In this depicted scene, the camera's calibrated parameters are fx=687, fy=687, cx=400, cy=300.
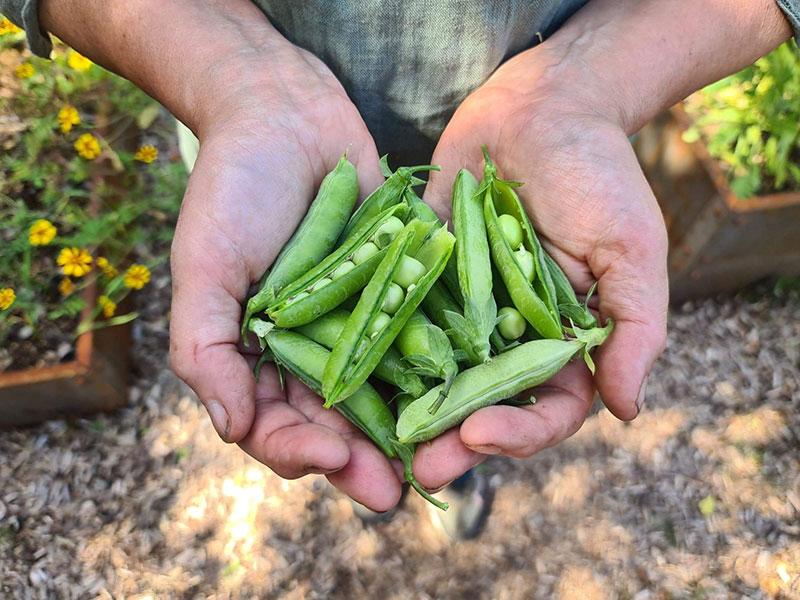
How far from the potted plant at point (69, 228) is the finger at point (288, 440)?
5.22 feet

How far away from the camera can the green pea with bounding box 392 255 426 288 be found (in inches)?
101

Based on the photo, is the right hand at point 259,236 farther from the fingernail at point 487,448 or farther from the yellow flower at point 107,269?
the yellow flower at point 107,269

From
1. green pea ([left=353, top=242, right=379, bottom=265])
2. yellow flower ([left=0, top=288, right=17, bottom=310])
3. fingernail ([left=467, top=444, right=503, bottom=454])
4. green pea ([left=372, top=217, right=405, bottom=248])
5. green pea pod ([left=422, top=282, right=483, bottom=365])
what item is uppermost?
green pea ([left=372, top=217, right=405, bottom=248])

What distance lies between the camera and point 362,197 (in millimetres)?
3039

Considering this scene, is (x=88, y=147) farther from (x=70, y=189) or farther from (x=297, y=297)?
(x=297, y=297)

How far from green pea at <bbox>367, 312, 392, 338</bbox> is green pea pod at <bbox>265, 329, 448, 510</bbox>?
186 millimetres


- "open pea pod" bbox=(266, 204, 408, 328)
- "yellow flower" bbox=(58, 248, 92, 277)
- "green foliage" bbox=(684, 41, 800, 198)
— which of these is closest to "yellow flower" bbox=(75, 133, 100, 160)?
"yellow flower" bbox=(58, 248, 92, 277)

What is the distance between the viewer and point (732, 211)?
408 centimetres

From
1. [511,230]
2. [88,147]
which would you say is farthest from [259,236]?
[88,147]

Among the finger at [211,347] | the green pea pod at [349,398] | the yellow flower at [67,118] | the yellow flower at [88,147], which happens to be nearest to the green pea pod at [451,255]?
the green pea pod at [349,398]

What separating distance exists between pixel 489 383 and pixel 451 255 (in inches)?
21.6

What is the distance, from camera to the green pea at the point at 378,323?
2.44 m

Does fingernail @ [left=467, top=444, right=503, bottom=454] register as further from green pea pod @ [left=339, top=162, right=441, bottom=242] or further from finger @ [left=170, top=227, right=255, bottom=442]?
green pea pod @ [left=339, top=162, right=441, bottom=242]

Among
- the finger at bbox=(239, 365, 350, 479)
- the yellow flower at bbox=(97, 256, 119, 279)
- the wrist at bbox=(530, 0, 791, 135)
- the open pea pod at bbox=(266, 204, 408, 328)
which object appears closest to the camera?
the finger at bbox=(239, 365, 350, 479)
